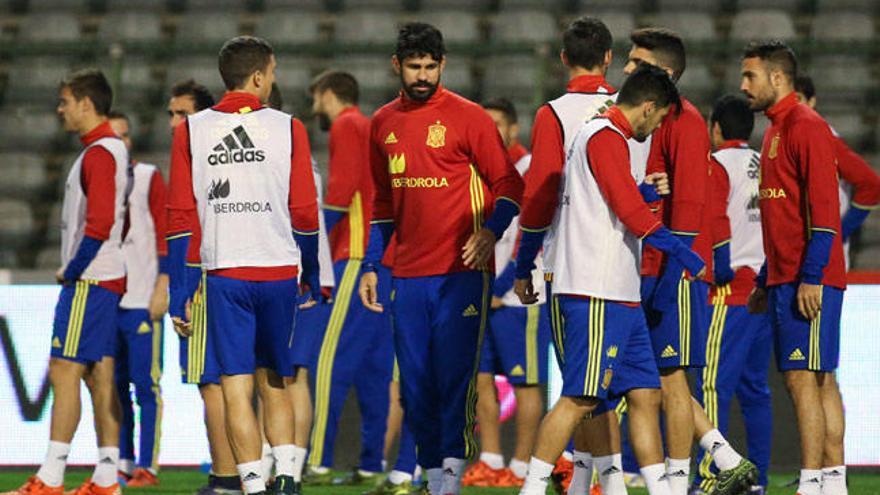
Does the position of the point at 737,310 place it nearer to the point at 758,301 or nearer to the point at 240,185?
the point at 758,301

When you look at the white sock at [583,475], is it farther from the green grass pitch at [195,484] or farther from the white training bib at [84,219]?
the white training bib at [84,219]

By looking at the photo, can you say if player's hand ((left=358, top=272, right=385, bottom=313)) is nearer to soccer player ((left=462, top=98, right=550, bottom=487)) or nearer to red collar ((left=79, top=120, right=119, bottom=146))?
red collar ((left=79, top=120, right=119, bottom=146))

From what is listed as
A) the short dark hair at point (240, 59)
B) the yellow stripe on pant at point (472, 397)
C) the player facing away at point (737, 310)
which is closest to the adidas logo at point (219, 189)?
the short dark hair at point (240, 59)

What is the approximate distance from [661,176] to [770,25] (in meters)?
8.35

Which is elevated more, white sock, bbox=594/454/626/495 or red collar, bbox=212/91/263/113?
red collar, bbox=212/91/263/113

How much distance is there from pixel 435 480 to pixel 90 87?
3.02 meters

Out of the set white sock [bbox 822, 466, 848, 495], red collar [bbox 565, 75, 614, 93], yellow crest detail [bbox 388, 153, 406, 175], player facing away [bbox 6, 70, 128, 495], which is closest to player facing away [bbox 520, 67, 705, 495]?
red collar [bbox 565, 75, 614, 93]

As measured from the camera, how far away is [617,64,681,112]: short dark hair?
6.61 metres

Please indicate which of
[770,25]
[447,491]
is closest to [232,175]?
[447,491]

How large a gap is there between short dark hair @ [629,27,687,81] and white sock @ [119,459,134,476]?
430 centimetres

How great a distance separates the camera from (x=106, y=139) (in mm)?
8664

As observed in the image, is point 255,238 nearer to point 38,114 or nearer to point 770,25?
point 38,114

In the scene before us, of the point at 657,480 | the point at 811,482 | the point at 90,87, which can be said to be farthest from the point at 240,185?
the point at 811,482

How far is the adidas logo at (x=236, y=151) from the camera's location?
718 centimetres
